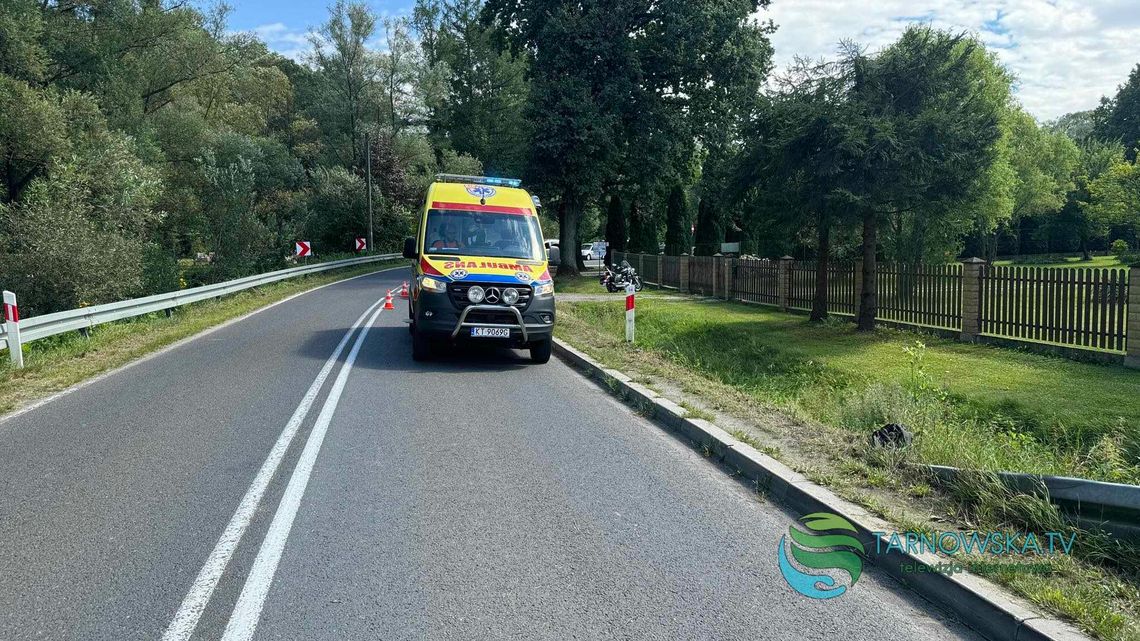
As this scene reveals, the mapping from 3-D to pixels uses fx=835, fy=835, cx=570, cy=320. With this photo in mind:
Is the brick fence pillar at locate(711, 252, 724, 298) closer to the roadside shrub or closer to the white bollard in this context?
the white bollard

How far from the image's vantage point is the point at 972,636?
3.80 metres

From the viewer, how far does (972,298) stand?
15.0m

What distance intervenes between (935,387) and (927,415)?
2991 mm

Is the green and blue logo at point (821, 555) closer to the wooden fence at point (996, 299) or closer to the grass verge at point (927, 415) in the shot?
the grass verge at point (927, 415)

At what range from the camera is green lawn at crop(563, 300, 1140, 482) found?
7078 millimetres

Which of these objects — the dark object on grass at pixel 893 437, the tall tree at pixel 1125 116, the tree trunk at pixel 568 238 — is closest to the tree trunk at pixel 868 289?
the dark object on grass at pixel 893 437

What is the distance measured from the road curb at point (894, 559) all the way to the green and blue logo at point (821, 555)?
0.25 ft

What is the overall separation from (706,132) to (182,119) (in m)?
25.0

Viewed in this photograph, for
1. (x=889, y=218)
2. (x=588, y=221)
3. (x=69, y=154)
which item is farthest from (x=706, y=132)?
(x=588, y=221)

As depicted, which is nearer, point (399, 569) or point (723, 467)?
point (399, 569)

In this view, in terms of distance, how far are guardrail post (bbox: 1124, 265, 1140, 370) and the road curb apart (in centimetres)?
758

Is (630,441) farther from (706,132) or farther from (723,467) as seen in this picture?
(706,132)

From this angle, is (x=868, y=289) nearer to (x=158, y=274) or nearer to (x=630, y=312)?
(x=630, y=312)

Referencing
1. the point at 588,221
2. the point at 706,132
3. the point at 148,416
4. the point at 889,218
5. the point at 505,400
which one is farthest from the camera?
the point at 588,221
